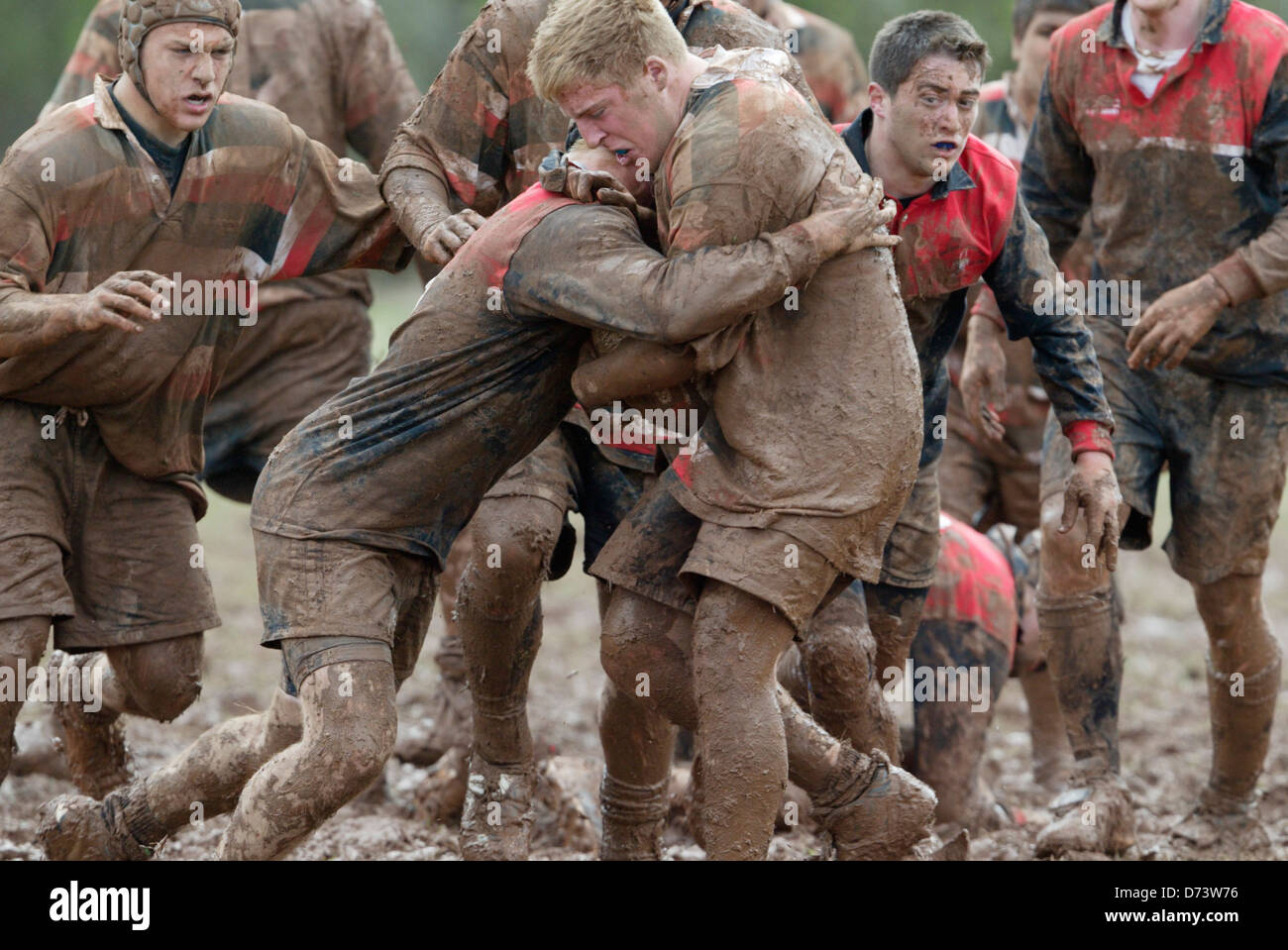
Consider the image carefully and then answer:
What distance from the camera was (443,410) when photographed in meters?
4.79

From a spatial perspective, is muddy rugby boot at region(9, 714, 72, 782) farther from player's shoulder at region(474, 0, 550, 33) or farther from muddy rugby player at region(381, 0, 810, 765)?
player's shoulder at region(474, 0, 550, 33)

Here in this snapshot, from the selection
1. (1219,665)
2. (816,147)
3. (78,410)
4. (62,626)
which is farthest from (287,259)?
(1219,665)

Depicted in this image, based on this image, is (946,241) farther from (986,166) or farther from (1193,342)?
(1193,342)

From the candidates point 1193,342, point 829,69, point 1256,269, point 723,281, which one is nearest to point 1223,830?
→ point 1193,342

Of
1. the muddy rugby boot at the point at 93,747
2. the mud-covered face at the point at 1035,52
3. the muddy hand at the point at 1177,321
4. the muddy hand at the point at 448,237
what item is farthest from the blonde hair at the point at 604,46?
the mud-covered face at the point at 1035,52

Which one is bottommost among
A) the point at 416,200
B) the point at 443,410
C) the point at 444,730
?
the point at 444,730

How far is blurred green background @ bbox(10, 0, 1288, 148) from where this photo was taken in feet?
90.8

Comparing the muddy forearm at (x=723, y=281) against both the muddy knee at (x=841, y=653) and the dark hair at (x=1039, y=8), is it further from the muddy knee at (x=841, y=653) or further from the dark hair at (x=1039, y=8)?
the dark hair at (x=1039, y=8)

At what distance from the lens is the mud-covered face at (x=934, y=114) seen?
17.5 feet

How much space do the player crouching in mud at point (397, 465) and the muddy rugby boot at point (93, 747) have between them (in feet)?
4.75

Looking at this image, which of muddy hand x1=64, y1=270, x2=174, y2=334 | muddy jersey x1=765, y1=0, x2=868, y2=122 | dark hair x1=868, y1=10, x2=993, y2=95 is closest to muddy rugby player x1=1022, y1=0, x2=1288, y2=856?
dark hair x1=868, y1=10, x2=993, y2=95

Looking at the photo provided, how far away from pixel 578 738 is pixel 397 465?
3867 millimetres

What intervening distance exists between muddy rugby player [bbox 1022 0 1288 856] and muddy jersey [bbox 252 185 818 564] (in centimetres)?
212

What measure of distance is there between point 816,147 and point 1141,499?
2.25m
